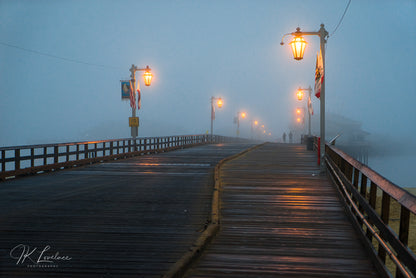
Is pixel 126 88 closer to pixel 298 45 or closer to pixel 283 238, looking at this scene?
pixel 298 45

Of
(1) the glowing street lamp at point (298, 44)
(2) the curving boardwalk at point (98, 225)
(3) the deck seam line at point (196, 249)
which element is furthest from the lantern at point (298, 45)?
(3) the deck seam line at point (196, 249)

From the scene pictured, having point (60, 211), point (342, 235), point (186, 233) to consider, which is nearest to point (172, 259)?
point (186, 233)

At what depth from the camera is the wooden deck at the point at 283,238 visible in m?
5.24

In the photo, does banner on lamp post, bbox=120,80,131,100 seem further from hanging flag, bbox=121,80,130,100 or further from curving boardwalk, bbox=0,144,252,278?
curving boardwalk, bbox=0,144,252,278

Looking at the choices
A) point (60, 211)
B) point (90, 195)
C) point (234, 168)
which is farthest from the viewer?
point (234, 168)

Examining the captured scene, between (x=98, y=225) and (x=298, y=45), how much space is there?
32.9 feet

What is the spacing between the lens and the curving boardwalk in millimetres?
5316

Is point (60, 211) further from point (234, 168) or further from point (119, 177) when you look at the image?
point (234, 168)

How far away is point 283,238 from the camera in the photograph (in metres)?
6.66

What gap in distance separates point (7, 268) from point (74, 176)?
32.5 feet

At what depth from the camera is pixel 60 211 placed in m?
8.57
